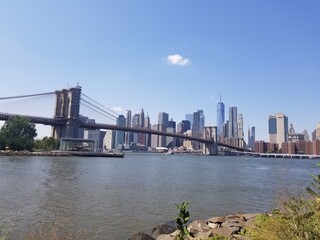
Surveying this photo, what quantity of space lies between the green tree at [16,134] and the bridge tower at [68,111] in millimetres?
13186

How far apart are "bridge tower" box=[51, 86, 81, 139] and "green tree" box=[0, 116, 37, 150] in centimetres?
1319

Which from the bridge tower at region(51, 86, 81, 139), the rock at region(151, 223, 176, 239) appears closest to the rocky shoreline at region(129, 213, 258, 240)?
the rock at region(151, 223, 176, 239)

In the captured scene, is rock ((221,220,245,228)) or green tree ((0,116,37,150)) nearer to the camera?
rock ((221,220,245,228))

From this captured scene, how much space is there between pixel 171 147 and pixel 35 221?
7395 inches

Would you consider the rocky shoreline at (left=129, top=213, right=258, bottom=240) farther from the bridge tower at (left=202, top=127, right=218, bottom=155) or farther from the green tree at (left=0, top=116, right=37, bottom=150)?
the bridge tower at (left=202, top=127, right=218, bottom=155)

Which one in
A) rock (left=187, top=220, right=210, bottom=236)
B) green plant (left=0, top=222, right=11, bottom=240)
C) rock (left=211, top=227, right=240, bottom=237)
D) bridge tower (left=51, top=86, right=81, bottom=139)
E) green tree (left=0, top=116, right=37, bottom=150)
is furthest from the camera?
bridge tower (left=51, top=86, right=81, bottom=139)

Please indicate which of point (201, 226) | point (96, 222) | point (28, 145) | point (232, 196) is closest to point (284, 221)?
point (201, 226)

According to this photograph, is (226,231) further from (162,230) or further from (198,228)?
(162,230)

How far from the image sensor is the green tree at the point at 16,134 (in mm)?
66562

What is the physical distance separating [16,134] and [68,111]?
61.9 feet

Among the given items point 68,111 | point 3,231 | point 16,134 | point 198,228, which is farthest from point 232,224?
point 68,111

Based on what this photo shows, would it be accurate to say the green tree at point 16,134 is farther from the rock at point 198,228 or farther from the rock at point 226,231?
the rock at point 226,231

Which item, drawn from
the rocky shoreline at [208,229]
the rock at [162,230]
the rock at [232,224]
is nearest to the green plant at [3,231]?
the rocky shoreline at [208,229]

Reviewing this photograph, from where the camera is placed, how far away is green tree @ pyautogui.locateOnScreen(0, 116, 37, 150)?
218 feet
